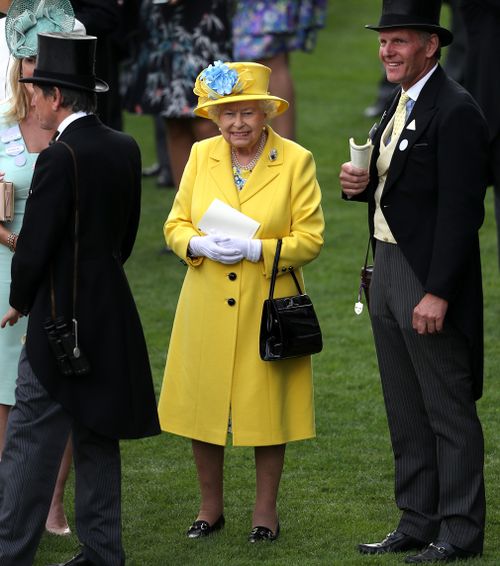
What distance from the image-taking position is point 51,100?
199 inches

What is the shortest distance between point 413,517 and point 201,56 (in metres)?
4.89

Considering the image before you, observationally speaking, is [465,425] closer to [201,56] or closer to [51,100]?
[51,100]

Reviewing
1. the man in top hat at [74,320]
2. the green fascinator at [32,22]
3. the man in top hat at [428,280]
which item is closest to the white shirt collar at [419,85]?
the man in top hat at [428,280]

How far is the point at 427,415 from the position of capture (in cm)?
560

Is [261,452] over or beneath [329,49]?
over

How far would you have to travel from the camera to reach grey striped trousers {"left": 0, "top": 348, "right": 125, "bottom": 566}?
5.12 m

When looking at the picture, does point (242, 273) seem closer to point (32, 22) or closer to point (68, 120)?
point (68, 120)

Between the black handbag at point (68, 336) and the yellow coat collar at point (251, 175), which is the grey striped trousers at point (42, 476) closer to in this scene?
the black handbag at point (68, 336)

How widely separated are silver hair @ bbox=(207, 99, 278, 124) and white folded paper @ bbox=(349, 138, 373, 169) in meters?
0.51

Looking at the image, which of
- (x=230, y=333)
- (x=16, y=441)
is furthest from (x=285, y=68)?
(x=16, y=441)

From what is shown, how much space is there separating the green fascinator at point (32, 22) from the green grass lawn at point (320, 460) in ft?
6.63

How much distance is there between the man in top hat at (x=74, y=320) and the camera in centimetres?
497

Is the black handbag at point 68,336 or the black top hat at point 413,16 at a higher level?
the black top hat at point 413,16

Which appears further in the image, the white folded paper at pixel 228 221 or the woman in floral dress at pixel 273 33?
the woman in floral dress at pixel 273 33
